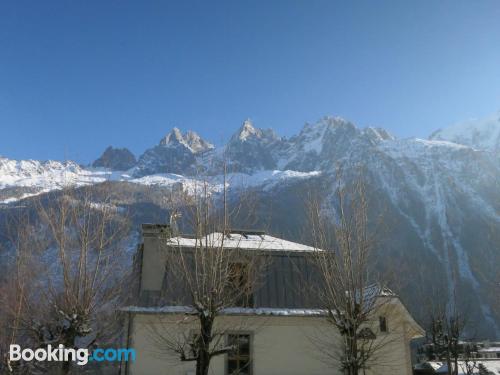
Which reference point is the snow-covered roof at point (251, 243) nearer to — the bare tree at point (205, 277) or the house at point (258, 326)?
the house at point (258, 326)

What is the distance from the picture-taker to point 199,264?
1492cm

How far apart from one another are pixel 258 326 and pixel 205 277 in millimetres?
4940

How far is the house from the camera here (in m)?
16.2

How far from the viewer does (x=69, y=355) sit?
13250mm

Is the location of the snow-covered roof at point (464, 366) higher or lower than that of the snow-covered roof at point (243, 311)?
lower

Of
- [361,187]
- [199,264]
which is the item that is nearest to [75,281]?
[199,264]

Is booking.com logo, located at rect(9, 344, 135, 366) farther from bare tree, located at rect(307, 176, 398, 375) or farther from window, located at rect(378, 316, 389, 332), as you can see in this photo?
window, located at rect(378, 316, 389, 332)

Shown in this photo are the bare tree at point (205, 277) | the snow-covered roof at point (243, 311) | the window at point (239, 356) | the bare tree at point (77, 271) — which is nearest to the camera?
the bare tree at point (205, 277)

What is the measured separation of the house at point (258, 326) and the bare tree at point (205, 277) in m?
0.10

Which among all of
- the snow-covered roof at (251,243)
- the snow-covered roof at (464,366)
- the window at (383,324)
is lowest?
the snow-covered roof at (464,366)

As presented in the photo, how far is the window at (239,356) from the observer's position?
666 inches

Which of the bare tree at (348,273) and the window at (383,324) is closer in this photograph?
the bare tree at (348,273)

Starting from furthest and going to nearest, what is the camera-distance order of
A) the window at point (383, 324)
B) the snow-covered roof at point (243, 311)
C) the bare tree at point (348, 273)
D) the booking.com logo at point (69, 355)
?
the window at point (383, 324) → the snow-covered roof at point (243, 311) → the bare tree at point (348, 273) → the booking.com logo at point (69, 355)


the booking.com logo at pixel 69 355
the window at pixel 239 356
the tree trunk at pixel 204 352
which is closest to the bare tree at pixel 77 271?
the booking.com logo at pixel 69 355
